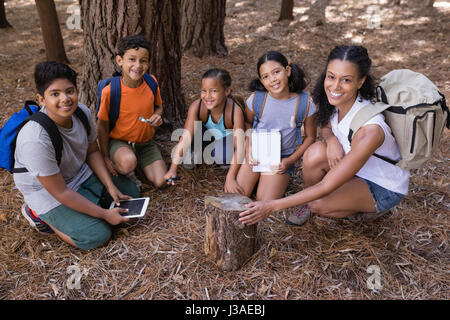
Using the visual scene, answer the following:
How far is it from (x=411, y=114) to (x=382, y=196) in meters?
0.74

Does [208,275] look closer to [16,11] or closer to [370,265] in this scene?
[370,265]

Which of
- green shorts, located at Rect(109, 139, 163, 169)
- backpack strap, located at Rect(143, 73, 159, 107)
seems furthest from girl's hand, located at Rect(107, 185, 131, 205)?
backpack strap, located at Rect(143, 73, 159, 107)

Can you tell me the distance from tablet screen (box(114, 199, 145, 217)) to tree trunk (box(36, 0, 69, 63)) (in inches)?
171

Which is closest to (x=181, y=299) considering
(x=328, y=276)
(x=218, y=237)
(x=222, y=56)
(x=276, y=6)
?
(x=218, y=237)

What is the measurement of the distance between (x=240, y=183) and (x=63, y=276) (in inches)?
67.8

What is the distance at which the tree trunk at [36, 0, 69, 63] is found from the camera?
18.3 feet

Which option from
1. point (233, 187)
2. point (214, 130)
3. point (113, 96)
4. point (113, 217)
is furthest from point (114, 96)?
point (233, 187)

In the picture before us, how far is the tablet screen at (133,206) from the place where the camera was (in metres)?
2.86

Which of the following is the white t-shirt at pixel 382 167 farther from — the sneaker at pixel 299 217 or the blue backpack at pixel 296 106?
the sneaker at pixel 299 217

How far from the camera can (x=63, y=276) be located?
2492 millimetres

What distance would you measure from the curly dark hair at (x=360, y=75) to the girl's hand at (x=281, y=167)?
0.48 metres

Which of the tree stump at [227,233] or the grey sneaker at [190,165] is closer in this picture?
the tree stump at [227,233]

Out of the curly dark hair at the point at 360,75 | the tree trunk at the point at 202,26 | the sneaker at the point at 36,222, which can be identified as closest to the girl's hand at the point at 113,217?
the sneaker at the point at 36,222
